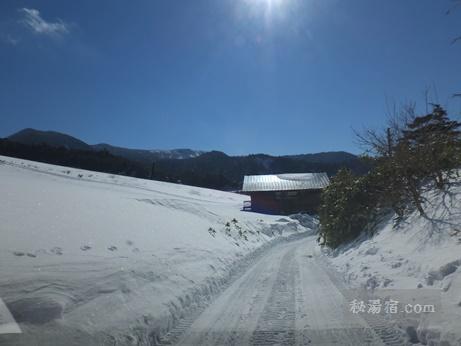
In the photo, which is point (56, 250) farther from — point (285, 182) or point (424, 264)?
point (285, 182)

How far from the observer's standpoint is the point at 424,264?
24.5 ft

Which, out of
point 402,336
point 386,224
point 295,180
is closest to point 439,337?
point 402,336

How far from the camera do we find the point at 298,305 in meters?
6.96

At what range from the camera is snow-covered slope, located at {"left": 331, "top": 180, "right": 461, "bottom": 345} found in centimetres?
502

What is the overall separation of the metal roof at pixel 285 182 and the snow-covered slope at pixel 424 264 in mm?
41171

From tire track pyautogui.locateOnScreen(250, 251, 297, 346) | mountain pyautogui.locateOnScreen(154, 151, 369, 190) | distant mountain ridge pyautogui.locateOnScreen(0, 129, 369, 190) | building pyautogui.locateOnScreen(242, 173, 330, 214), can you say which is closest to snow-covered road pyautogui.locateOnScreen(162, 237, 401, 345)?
tire track pyautogui.locateOnScreen(250, 251, 297, 346)

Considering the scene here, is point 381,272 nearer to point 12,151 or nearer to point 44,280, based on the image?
point 44,280

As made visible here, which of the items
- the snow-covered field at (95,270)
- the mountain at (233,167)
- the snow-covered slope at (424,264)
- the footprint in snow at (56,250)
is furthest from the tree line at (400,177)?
the mountain at (233,167)

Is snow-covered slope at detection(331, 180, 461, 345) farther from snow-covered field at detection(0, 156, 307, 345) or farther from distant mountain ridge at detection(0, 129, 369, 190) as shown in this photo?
distant mountain ridge at detection(0, 129, 369, 190)

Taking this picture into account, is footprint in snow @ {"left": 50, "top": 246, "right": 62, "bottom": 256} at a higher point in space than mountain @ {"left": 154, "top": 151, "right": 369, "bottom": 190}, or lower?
lower

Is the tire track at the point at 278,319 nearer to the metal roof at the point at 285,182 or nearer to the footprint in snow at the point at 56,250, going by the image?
the footprint in snow at the point at 56,250

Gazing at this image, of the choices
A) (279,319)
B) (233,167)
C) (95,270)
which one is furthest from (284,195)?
(233,167)

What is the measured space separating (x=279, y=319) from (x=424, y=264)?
126 inches

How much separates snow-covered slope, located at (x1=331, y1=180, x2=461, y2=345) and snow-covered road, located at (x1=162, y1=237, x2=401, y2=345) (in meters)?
0.58
